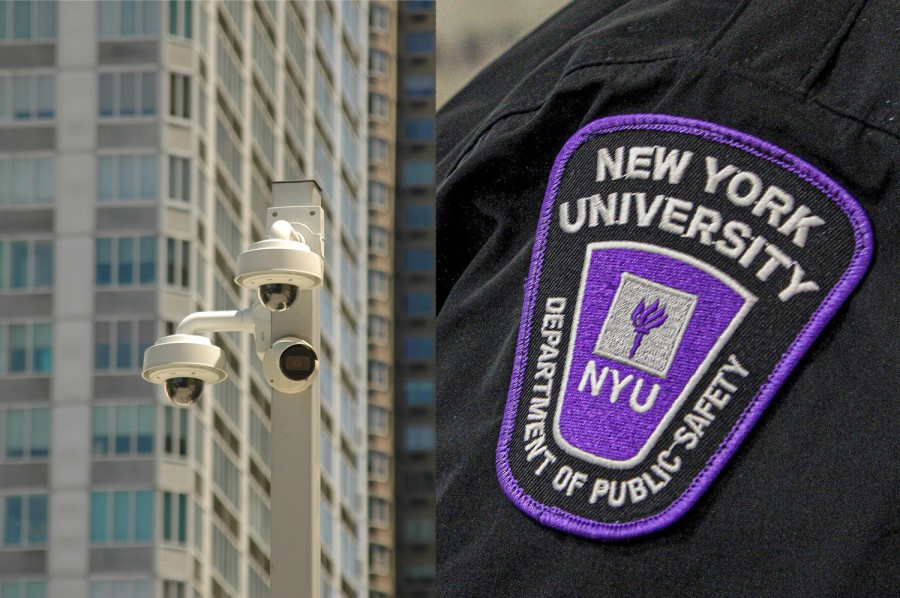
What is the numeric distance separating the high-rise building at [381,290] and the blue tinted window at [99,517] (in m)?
28.4

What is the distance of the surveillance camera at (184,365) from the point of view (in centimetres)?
416

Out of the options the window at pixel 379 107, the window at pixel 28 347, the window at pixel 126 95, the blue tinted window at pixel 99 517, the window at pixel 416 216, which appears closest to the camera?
the blue tinted window at pixel 99 517

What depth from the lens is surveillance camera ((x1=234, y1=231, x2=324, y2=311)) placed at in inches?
138

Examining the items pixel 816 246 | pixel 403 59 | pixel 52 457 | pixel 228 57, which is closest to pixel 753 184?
pixel 816 246

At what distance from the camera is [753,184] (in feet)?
7.04

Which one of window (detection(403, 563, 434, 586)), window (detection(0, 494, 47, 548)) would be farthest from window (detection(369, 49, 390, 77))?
window (detection(0, 494, 47, 548))

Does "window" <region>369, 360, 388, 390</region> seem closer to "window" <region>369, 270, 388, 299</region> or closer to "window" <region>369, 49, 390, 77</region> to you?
"window" <region>369, 270, 388, 299</region>

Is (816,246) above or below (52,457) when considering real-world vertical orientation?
below

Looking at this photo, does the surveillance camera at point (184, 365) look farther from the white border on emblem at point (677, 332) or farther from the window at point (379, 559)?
the window at point (379, 559)

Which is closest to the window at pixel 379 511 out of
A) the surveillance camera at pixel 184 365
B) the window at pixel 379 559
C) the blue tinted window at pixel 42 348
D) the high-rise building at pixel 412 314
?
the window at pixel 379 559

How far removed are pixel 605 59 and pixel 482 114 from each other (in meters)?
0.23

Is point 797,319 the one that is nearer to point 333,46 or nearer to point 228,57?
point 228,57

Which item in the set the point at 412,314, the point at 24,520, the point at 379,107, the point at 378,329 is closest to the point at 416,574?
the point at 378,329

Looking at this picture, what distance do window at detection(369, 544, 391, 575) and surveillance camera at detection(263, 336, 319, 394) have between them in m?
66.6
